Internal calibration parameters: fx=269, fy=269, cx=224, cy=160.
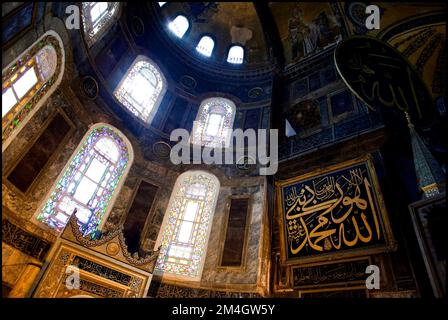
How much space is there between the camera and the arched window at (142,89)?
26.3ft

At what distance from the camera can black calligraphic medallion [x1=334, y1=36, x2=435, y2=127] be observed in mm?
5512

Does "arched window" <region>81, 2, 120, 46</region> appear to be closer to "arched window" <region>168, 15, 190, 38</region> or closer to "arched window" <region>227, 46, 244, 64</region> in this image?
"arched window" <region>168, 15, 190, 38</region>

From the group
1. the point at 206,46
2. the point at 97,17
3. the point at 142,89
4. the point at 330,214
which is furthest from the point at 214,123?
the point at 330,214

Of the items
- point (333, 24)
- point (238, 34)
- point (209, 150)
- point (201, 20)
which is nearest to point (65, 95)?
point (209, 150)

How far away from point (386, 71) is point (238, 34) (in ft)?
25.4

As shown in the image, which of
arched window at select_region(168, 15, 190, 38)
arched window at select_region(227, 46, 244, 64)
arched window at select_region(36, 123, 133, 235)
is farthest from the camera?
arched window at select_region(227, 46, 244, 64)

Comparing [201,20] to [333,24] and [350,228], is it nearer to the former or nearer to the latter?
[333,24]

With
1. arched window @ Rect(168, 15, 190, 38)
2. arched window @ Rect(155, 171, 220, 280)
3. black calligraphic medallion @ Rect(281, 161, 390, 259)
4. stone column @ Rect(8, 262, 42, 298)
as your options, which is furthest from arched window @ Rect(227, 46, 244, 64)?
stone column @ Rect(8, 262, 42, 298)

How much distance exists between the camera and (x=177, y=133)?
888cm

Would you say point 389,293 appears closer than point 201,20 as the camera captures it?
Yes

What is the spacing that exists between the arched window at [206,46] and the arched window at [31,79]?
22.3ft

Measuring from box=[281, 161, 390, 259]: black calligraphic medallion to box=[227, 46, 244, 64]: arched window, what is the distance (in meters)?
7.46

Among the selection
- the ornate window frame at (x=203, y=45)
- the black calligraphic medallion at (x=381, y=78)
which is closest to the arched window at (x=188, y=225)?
the black calligraphic medallion at (x=381, y=78)

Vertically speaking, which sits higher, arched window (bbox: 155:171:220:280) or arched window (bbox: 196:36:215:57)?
arched window (bbox: 196:36:215:57)
